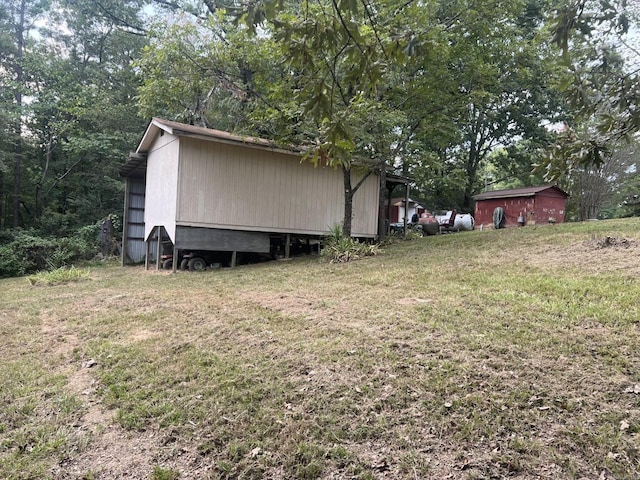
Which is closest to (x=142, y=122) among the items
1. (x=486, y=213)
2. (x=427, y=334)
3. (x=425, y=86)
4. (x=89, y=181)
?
(x=89, y=181)

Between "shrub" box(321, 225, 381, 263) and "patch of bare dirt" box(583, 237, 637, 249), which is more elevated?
"patch of bare dirt" box(583, 237, 637, 249)

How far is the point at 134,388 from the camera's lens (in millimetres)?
3174

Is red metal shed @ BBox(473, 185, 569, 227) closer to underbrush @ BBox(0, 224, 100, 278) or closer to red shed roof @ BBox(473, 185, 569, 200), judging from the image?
red shed roof @ BBox(473, 185, 569, 200)

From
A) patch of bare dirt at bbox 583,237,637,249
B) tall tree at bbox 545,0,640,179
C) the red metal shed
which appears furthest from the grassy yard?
the red metal shed

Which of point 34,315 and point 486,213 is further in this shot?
point 486,213

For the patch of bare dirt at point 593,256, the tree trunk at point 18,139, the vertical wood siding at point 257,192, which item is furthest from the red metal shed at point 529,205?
the tree trunk at point 18,139

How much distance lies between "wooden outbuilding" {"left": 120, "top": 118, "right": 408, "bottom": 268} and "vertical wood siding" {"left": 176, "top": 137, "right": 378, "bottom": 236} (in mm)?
23

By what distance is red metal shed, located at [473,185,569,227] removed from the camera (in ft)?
55.0

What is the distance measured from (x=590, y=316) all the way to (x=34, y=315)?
269 inches

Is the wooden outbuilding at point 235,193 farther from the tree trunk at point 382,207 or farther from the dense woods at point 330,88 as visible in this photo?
the dense woods at point 330,88

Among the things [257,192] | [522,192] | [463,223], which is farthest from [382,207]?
[522,192]

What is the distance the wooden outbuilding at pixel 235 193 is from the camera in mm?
9531

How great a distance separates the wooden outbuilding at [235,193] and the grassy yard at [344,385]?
4400 mm

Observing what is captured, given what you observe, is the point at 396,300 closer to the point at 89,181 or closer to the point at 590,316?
the point at 590,316
